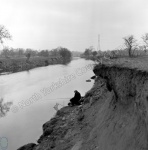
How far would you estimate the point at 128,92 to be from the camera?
6.64 meters

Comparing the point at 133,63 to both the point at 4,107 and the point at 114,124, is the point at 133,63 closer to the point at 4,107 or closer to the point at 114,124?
the point at 114,124

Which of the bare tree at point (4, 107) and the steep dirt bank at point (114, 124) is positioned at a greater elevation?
the steep dirt bank at point (114, 124)

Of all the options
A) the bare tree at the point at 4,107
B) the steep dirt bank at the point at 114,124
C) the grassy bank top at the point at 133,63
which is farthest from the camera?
the bare tree at the point at 4,107

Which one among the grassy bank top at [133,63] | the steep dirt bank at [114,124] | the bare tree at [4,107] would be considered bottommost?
the bare tree at [4,107]

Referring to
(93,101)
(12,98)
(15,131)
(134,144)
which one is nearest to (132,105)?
(134,144)

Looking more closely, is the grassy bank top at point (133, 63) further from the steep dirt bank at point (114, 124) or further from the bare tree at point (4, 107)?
the bare tree at point (4, 107)

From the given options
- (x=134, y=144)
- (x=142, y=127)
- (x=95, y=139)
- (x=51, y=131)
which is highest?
(x=142, y=127)

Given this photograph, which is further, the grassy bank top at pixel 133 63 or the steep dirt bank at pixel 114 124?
the grassy bank top at pixel 133 63

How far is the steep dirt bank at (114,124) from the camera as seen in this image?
212 inches

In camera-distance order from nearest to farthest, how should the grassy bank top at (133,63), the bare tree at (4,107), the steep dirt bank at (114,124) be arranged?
the steep dirt bank at (114,124) < the grassy bank top at (133,63) < the bare tree at (4,107)

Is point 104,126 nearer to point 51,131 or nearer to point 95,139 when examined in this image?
point 95,139

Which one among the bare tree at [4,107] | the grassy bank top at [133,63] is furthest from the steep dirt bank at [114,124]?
the bare tree at [4,107]

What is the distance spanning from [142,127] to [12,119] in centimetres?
1284

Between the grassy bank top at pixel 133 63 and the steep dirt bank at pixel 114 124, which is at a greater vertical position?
the grassy bank top at pixel 133 63
